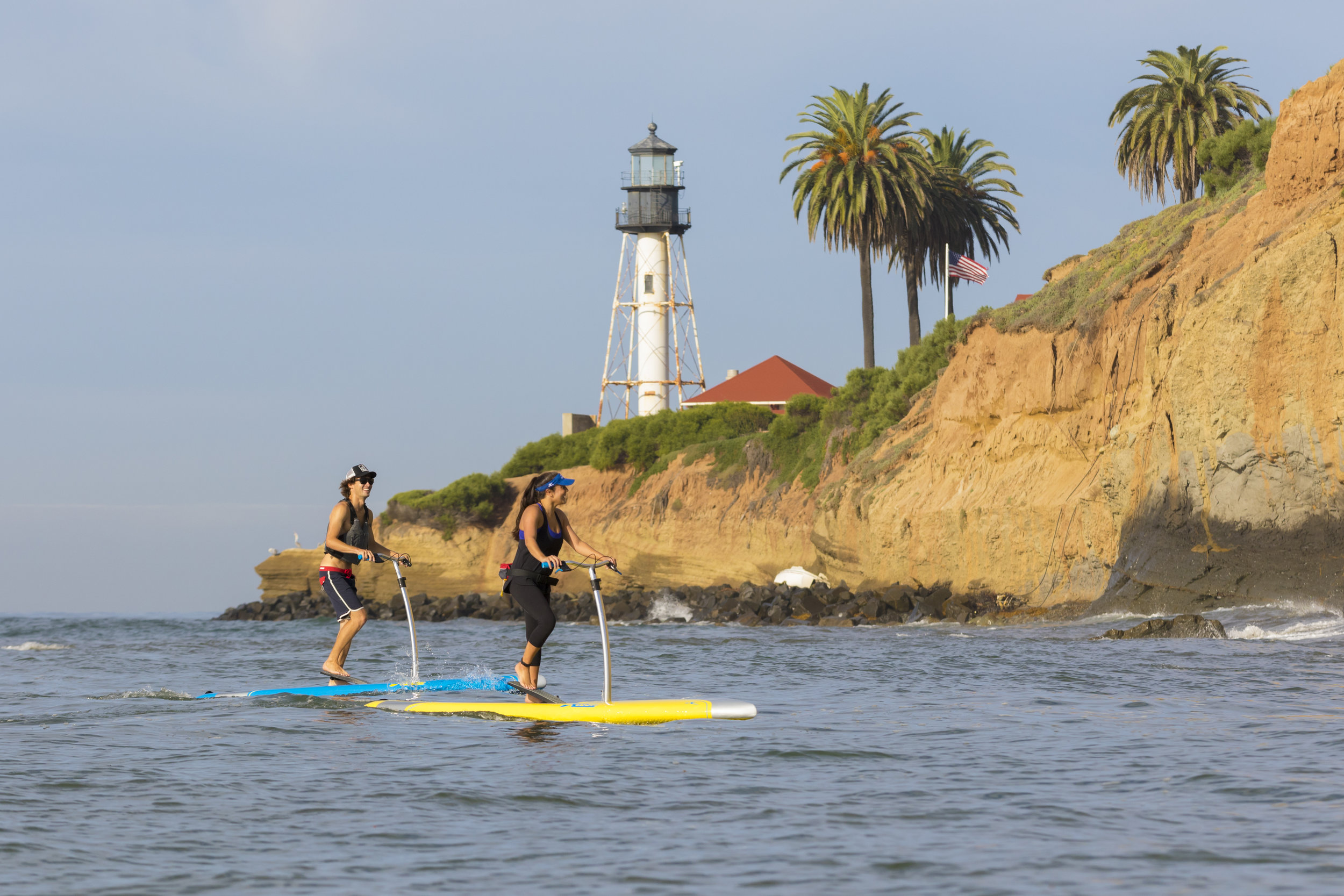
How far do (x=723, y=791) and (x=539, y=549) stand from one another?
12.7 feet

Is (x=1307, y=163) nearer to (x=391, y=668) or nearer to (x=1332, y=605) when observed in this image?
(x=1332, y=605)

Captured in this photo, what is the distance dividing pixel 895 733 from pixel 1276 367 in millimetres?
16884

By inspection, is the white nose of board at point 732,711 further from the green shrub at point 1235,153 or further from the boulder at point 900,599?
the green shrub at point 1235,153

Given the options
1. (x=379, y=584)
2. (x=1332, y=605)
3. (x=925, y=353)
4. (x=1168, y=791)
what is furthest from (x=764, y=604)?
(x=1168, y=791)

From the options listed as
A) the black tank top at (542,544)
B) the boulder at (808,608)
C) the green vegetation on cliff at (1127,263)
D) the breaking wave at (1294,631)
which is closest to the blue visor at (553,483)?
the black tank top at (542,544)

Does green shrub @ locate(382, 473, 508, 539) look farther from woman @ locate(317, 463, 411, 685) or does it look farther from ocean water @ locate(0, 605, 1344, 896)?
woman @ locate(317, 463, 411, 685)

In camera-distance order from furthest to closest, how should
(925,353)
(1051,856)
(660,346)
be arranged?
1. (660,346)
2. (925,353)
3. (1051,856)

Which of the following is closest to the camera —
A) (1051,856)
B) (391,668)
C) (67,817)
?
(1051,856)

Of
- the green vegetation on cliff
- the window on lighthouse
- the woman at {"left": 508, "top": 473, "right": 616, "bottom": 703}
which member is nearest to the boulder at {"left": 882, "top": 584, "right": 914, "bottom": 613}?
the green vegetation on cliff

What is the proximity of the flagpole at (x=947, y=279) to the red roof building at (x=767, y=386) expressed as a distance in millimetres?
12462

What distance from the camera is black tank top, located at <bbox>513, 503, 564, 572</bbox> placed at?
11562 mm

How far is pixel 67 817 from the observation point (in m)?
7.54

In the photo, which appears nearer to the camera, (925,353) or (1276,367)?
(1276,367)

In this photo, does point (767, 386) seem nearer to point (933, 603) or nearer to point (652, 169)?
point (652, 169)
